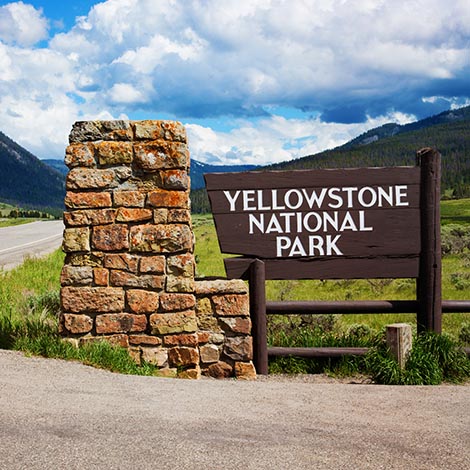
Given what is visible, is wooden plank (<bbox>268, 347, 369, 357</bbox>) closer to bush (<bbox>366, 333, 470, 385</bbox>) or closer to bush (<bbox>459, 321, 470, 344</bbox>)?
bush (<bbox>366, 333, 470, 385</bbox>)

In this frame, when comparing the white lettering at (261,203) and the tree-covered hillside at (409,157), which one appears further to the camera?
the tree-covered hillside at (409,157)

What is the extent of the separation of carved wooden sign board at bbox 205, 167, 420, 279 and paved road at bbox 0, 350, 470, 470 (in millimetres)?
1819

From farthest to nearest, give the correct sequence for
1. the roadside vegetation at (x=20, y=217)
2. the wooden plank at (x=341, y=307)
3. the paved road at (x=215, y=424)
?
the roadside vegetation at (x=20, y=217) < the wooden plank at (x=341, y=307) < the paved road at (x=215, y=424)

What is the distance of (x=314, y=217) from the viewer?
25.7 feet

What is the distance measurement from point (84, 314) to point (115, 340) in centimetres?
43

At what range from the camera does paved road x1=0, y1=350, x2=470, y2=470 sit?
4008mm

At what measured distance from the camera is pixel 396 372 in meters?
7.10

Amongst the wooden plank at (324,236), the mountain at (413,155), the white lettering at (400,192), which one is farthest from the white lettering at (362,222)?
the mountain at (413,155)

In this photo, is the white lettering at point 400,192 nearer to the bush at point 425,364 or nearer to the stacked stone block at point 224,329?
the bush at point 425,364

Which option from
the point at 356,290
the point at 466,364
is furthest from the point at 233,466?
the point at 356,290

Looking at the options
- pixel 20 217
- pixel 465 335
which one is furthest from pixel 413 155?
pixel 465 335

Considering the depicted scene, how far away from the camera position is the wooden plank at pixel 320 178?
25.7 ft

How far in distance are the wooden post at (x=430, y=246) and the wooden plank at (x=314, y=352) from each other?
87 cm

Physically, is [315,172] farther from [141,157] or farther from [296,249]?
[141,157]
